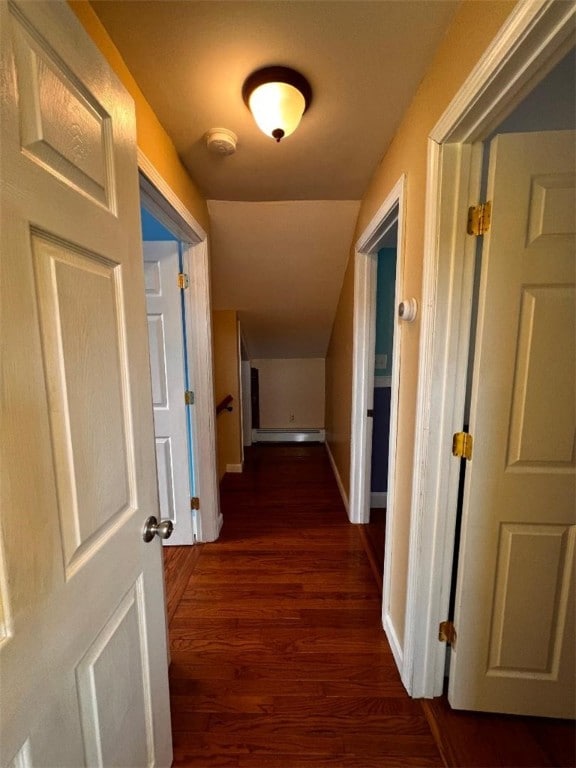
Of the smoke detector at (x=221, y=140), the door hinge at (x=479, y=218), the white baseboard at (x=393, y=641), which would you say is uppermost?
the smoke detector at (x=221, y=140)

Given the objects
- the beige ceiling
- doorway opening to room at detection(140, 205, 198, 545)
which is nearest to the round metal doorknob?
doorway opening to room at detection(140, 205, 198, 545)

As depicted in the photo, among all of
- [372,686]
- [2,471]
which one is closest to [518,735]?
[372,686]

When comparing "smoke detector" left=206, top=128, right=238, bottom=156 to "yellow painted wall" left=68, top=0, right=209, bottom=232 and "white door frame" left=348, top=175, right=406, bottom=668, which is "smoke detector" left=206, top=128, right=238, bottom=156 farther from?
"white door frame" left=348, top=175, right=406, bottom=668

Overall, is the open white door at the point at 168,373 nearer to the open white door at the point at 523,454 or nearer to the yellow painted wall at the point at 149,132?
the yellow painted wall at the point at 149,132

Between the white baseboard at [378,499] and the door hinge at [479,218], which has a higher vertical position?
the door hinge at [479,218]

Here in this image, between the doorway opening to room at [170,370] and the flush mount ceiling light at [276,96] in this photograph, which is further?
the doorway opening to room at [170,370]

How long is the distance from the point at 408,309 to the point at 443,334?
21 cm

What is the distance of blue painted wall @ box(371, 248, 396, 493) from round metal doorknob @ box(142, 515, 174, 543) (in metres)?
2.04

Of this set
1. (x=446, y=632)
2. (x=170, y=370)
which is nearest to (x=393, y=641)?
(x=446, y=632)

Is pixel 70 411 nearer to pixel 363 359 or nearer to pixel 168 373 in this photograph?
pixel 168 373

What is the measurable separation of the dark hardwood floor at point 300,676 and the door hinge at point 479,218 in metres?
1.68

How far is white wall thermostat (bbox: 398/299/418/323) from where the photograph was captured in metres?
1.16

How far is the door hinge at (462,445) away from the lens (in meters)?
1.04

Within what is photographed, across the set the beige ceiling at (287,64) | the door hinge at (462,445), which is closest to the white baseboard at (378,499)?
the door hinge at (462,445)
